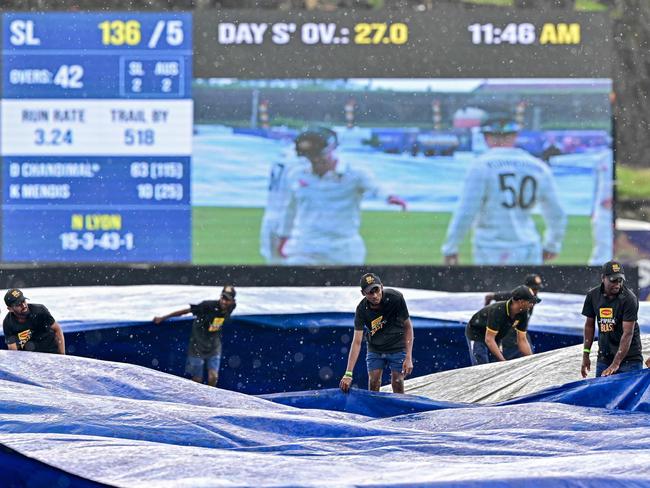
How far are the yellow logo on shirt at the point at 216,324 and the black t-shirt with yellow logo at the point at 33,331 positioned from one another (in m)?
2.18

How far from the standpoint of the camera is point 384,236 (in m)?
17.3

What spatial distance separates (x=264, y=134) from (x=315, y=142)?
25.0 inches

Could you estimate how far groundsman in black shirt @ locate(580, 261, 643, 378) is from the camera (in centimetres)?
984

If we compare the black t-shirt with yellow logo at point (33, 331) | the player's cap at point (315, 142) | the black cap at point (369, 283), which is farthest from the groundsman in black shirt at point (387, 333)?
the player's cap at point (315, 142)

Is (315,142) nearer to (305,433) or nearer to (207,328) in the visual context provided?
(207,328)

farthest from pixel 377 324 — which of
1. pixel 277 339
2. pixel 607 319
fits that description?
pixel 277 339

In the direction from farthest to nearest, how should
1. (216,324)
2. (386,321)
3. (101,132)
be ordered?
(101,132)
(216,324)
(386,321)

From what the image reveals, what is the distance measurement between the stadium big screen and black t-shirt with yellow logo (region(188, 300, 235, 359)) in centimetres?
382

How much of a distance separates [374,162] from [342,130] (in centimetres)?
55

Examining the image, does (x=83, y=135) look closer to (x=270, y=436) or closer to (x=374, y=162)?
(x=374, y=162)

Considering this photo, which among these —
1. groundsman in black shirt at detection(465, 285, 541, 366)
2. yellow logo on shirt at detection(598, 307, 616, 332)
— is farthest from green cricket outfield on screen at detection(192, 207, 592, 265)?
yellow logo on shirt at detection(598, 307, 616, 332)

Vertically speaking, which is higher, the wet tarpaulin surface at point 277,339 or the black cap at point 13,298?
the black cap at point 13,298

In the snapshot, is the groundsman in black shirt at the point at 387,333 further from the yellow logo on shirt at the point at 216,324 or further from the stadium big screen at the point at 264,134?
the stadium big screen at the point at 264,134

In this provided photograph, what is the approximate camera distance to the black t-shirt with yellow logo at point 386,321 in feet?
35.2
